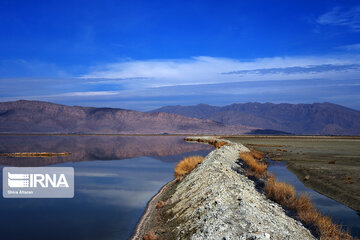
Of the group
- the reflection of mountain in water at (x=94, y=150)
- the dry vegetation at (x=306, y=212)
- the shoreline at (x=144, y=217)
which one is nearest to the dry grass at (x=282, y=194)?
the dry vegetation at (x=306, y=212)

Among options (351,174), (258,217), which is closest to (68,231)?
(258,217)

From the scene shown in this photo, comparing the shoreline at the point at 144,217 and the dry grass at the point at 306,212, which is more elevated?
the dry grass at the point at 306,212

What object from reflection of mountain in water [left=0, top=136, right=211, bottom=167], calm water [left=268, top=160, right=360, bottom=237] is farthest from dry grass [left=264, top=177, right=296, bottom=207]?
reflection of mountain in water [left=0, top=136, right=211, bottom=167]

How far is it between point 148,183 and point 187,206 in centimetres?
888

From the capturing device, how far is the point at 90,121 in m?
176

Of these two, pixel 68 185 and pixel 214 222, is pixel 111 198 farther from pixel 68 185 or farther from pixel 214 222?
pixel 214 222

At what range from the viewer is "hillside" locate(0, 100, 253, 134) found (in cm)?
16200

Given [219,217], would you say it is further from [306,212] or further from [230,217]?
[306,212]

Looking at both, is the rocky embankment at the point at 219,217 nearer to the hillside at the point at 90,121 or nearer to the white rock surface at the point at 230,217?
the white rock surface at the point at 230,217

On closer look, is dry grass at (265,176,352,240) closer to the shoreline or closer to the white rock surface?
the white rock surface

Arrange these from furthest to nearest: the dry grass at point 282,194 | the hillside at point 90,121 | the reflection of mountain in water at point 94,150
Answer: the hillside at point 90,121 → the reflection of mountain in water at point 94,150 → the dry grass at point 282,194

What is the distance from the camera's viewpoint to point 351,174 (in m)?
20.2

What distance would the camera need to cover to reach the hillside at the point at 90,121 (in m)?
162

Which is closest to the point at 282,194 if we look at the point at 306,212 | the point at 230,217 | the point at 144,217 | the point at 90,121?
the point at 306,212
